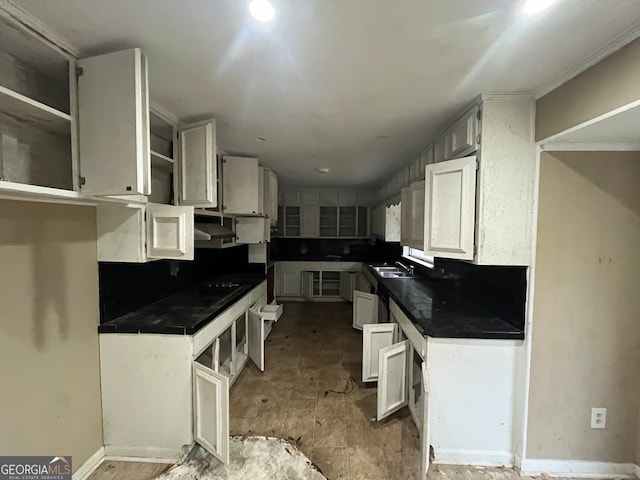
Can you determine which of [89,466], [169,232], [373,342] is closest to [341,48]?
[169,232]

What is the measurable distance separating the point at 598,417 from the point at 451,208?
1530 mm

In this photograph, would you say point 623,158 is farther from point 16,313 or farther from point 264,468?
point 16,313

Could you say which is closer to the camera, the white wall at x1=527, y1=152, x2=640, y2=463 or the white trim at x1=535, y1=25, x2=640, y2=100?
the white trim at x1=535, y1=25, x2=640, y2=100

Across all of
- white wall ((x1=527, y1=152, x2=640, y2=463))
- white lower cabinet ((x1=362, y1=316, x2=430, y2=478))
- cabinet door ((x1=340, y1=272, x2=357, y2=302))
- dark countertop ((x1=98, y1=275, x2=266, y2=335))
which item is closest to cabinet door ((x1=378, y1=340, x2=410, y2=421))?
white lower cabinet ((x1=362, y1=316, x2=430, y2=478))

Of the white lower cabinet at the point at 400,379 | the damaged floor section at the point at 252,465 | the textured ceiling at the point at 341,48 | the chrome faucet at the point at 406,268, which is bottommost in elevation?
the damaged floor section at the point at 252,465

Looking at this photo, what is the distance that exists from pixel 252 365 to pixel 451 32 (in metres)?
3.21

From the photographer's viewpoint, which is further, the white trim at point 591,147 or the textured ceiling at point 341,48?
the white trim at point 591,147

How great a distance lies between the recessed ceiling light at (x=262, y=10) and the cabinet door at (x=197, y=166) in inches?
43.9

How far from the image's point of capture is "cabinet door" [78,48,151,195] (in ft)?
4.04

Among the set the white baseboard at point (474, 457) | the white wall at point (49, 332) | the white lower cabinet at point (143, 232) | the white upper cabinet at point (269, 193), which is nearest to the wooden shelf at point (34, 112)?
the white wall at point (49, 332)

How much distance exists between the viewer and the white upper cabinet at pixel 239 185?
9.71 ft

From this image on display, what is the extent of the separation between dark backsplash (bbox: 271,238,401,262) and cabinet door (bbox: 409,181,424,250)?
307cm

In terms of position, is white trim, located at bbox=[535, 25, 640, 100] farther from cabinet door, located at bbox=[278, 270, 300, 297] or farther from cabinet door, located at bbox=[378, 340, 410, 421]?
cabinet door, located at bbox=[278, 270, 300, 297]

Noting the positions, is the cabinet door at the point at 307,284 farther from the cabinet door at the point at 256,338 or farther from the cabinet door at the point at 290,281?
the cabinet door at the point at 256,338
